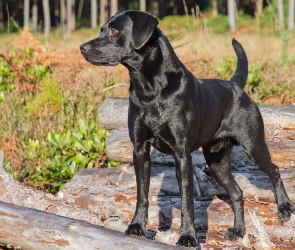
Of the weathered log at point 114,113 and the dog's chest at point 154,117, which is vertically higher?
the dog's chest at point 154,117

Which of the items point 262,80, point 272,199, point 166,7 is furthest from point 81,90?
point 166,7

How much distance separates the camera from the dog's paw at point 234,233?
202 inches

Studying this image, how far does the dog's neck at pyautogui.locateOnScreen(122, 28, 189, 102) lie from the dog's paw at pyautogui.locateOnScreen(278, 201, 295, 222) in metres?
1.67

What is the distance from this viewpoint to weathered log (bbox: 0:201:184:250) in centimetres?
422

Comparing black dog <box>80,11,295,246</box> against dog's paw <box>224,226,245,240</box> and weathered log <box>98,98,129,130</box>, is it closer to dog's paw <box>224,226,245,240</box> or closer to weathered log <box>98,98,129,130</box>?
dog's paw <box>224,226,245,240</box>

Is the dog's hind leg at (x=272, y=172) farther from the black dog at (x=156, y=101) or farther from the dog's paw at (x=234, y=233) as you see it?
the black dog at (x=156, y=101)

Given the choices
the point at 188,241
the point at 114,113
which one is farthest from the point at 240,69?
the point at 188,241

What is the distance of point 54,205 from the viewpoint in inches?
216

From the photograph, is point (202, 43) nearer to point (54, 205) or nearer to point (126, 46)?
point (54, 205)

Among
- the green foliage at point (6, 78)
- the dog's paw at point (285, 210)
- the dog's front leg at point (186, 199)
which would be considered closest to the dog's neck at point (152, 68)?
the dog's front leg at point (186, 199)

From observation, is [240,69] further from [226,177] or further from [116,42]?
[116,42]

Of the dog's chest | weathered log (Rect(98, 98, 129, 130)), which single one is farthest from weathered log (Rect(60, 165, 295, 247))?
the dog's chest

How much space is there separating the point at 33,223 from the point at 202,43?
25.2ft

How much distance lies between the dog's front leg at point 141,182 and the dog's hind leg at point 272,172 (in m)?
1.03
